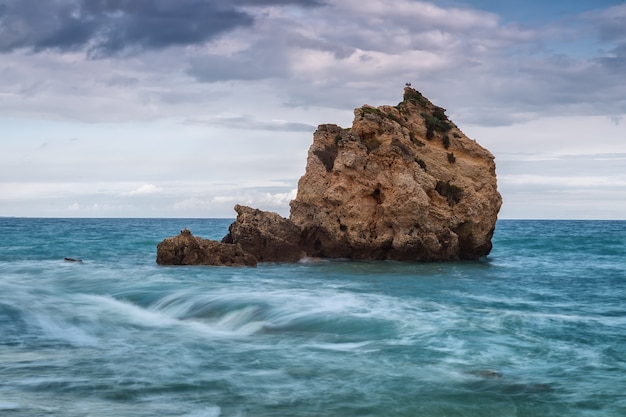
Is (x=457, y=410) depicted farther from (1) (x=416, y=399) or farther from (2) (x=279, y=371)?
(2) (x=279, y=371)

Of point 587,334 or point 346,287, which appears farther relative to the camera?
point 346,287

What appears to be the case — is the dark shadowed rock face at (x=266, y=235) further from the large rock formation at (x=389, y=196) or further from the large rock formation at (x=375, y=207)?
the large rock formation at (x=389, y=196)

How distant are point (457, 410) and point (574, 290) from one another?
55.8 ft

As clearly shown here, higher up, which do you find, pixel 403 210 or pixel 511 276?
pixel 403 210

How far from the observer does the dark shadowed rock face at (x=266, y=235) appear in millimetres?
34219

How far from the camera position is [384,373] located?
13.7 m

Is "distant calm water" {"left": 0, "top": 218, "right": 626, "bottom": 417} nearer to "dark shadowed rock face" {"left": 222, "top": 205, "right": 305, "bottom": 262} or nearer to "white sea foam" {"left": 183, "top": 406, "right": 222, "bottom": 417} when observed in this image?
"white sea foam" {"left": 183, "top": 406, "right": 222, "bottom": 417}

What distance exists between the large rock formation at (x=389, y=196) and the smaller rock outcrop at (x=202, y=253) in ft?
11.4

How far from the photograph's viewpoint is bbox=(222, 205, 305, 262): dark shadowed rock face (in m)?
34.2

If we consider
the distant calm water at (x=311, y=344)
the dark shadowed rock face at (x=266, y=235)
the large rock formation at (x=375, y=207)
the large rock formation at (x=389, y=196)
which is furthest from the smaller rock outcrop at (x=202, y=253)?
the large rock formation at (x=389, y=196)

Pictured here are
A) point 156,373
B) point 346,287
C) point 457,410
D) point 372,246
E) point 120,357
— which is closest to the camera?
point 457,410

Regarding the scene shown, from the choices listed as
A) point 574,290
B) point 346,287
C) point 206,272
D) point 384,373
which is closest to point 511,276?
point 574,290

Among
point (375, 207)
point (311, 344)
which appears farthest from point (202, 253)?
point (311, 344)

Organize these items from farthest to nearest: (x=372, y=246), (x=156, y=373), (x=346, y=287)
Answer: (x=372, y=246)
(x=346, y=287)
(x=156, y=373)
